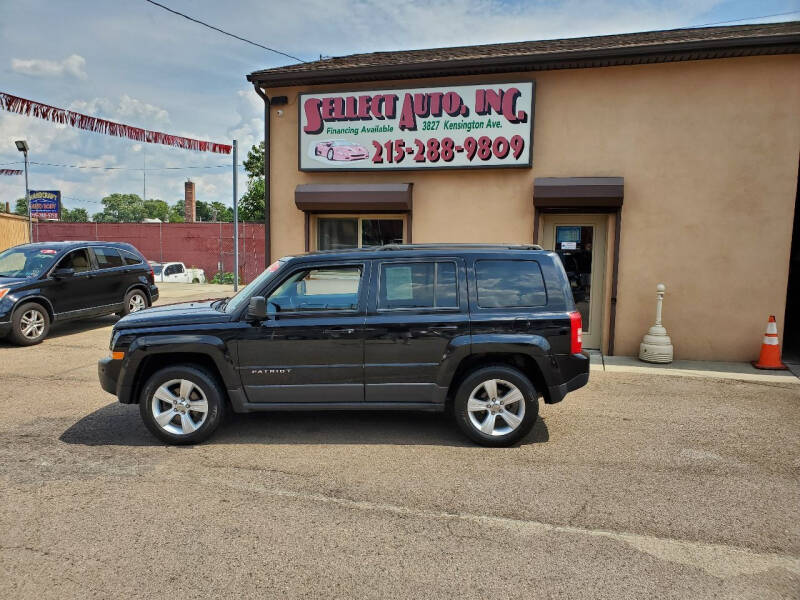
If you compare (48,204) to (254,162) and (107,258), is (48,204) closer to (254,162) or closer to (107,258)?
(254,162)

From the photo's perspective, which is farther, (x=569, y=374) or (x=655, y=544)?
(x=569, y=374)

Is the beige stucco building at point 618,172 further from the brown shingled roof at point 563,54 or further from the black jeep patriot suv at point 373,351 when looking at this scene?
the black jeep patriot suv at point 373,351

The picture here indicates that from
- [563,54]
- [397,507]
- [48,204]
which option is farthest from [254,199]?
[397,507]

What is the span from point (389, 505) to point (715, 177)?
775cm

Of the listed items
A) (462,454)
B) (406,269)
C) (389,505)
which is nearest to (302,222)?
(406,269)

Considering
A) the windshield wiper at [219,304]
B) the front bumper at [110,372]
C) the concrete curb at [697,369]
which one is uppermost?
the windshield wiper at [219,304]

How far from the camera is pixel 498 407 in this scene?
4.74 meters

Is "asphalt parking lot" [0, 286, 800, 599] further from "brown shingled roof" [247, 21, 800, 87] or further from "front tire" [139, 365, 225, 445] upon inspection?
"brown shingled roof" [247, 21, 800, 87]

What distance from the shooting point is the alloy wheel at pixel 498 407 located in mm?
4719

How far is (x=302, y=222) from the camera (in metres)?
10.0

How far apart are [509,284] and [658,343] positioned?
4.63 m

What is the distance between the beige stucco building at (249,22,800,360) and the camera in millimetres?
8219

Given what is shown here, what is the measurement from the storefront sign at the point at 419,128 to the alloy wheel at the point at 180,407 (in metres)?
6.00

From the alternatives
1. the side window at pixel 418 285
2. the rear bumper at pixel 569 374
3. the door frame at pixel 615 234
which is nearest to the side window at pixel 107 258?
the side window at pixel 418 285
